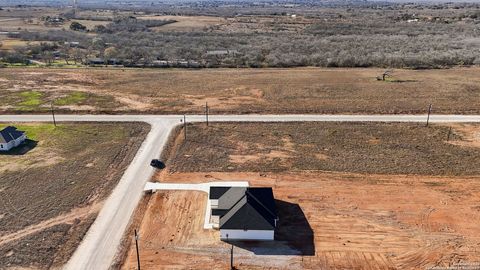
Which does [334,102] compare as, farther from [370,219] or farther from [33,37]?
[33,37]

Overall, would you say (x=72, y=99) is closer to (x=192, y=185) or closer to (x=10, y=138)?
(x=10, y=138)

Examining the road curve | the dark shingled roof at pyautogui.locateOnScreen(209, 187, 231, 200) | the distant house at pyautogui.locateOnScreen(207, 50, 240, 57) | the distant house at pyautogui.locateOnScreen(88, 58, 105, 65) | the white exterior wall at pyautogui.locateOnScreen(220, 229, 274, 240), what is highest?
the distant house at pyautogui.locateOnScreen(207, 50, 240, 57)

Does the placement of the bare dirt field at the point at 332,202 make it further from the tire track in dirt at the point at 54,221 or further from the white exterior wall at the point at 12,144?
the white exterior wall at the point at 12,144

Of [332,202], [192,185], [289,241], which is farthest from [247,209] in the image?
[192,185]

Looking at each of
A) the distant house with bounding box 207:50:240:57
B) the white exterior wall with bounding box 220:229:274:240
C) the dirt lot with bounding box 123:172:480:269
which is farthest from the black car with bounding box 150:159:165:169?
the distant house with bounding box 207:50:240:57

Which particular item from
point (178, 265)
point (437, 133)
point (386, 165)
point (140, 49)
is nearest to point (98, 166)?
point (178, 265)

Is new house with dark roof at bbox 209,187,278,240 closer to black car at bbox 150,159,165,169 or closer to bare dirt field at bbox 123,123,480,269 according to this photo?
bare dirt field at bbox 123,123,480,269
